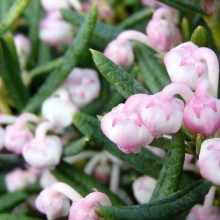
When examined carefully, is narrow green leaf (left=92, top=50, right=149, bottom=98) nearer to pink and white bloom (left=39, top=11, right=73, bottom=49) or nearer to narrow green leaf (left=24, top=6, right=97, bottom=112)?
narrow green leaf (left=24, top=6, right=97, bottom=112)

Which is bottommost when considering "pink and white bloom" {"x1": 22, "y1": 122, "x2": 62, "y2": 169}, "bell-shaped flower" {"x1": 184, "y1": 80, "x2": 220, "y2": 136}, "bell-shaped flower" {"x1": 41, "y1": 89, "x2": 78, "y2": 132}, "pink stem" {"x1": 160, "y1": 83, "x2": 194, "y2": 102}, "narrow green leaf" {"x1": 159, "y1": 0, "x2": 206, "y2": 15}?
"pink and white bloom" {"x1": 22, "y1": 122, "x2": 62, "y2": 169}

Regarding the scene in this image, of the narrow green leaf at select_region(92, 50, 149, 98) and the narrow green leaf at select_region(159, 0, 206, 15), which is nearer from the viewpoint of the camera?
the narrow green leaf at select_region(92, 50, 149, 98)

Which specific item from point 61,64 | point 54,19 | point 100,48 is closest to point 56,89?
point 61,64

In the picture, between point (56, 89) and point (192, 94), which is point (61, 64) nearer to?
point (56, 89)

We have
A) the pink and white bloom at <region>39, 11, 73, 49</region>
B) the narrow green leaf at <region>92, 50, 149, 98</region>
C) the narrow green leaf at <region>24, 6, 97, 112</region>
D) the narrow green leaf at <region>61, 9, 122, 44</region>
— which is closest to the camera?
the narrow green leaf at <region>92, 50, 149, 98</region>

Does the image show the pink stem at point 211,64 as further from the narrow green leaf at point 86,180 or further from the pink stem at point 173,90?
the narrow green leaf at point 86,180

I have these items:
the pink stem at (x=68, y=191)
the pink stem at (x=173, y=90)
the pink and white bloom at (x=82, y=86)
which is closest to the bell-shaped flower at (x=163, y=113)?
the pink stem at (x=173, y=90)

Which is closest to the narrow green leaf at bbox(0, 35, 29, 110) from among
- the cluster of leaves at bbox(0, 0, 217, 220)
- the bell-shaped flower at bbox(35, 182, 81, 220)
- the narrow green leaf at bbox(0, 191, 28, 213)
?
the cluster of leaves at bbox(0, 0, 217, 220)
